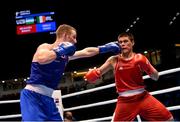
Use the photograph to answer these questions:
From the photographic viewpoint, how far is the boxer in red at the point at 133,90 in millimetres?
3312

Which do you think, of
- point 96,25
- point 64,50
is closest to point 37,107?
point 64,50

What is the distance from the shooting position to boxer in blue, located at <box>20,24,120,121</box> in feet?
8.96

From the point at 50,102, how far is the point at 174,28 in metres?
12.2

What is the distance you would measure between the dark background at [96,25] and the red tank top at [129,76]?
29.1ft

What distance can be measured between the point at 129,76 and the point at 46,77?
0.89 m

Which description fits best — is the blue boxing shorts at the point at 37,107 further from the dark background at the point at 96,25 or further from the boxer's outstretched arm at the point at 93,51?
the dark background at the point at 96,25

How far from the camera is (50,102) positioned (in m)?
2.87

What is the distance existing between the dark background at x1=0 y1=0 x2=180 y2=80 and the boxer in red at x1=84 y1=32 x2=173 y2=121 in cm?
881

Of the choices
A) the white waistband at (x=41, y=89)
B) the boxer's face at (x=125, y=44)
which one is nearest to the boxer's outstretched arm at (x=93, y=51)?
the boxer's face at (x=125, y=44)

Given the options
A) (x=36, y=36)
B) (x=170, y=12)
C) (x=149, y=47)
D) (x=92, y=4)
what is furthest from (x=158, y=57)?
(x=36, y=36)

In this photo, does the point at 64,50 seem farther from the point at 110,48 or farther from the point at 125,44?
the point at 125,44

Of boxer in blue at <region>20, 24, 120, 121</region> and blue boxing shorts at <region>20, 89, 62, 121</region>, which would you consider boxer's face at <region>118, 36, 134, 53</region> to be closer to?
boxer in blue at <region>20, 24, 120, 121</region>

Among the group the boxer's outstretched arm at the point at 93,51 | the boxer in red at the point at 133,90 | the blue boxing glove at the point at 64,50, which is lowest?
the boxer in red at the point at 133,90

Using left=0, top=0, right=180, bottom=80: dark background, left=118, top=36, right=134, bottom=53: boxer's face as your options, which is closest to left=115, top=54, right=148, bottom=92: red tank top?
left=118, top=36, right=134, bottom=53: boxer's face
